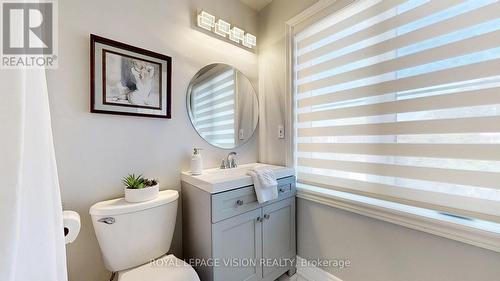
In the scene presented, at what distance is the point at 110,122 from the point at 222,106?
79 centimetres

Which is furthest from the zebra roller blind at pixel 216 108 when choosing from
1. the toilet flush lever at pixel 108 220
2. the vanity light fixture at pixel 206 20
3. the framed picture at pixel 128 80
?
the toilet flush lever at pixel 108 220

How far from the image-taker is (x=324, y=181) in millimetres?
1456

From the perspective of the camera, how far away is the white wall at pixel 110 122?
1.06m

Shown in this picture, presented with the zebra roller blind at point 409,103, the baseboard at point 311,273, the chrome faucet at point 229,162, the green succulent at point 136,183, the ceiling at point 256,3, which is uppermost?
the ceiling at point 256,3

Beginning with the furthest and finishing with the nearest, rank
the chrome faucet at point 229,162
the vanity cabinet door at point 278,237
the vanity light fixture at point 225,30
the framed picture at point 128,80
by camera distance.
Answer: the chrome faucet at point 229,162, the vanity light fixture at point 225,30, the vanity cabinet door at point 278,237, the framed picture at point 128,80

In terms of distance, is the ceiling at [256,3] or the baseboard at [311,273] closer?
the baseboard at [311,273]

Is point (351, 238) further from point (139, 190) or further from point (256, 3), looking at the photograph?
point (256, 3)

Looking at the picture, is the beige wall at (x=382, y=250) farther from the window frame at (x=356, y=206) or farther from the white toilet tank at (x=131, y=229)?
the white toilet tank at (x=131, y=229)

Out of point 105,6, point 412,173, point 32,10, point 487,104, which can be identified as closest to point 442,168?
point 412,173

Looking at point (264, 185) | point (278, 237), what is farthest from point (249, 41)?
point (278, 237)

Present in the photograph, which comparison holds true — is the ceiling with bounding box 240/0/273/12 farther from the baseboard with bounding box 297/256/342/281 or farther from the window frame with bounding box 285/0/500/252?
the baseboard with bounding box 297/256/342/281

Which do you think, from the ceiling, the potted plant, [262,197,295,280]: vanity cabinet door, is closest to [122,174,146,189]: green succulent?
the potted plant

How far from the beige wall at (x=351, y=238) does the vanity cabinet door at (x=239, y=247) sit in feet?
1.48

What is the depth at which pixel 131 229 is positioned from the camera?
41.6 inches
